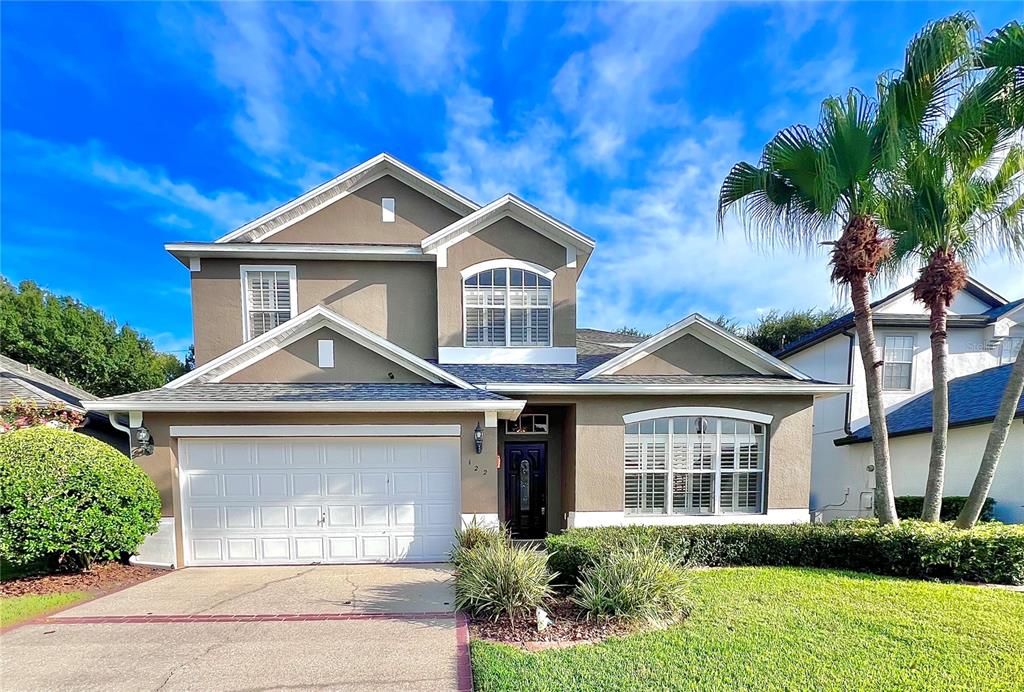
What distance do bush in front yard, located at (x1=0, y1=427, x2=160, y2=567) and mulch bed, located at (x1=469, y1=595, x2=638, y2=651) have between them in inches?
254

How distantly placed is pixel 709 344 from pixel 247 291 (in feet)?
37.8

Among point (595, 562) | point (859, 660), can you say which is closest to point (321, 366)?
point (595, 562)

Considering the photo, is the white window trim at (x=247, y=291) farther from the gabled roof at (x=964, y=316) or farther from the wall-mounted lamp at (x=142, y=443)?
the gabled roof at (x=964, y=316)

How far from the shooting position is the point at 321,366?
876 centimetres

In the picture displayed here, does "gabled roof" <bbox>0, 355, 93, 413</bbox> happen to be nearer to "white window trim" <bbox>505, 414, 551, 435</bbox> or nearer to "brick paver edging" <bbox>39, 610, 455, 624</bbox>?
"brick paver edging" <bbox>39, 610, 455, 624</bbox>

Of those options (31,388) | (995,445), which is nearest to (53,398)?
(31,388)

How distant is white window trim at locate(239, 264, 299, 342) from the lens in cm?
1052

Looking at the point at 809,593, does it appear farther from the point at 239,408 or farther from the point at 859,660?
the point at 239,408

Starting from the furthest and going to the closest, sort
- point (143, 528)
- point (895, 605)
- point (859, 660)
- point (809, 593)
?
point (143, 528), point (809, 593), point (895, 605), point (859, 660)

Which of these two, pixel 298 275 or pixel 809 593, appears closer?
pixel 809 593

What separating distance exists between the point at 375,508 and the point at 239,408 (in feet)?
10.5

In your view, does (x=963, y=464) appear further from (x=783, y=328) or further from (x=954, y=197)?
(x=783, y=328)

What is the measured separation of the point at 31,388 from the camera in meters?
11.4

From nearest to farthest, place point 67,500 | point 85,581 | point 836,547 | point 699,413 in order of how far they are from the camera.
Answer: point 67,500
point 85,581
point 836,547
point 699,413
